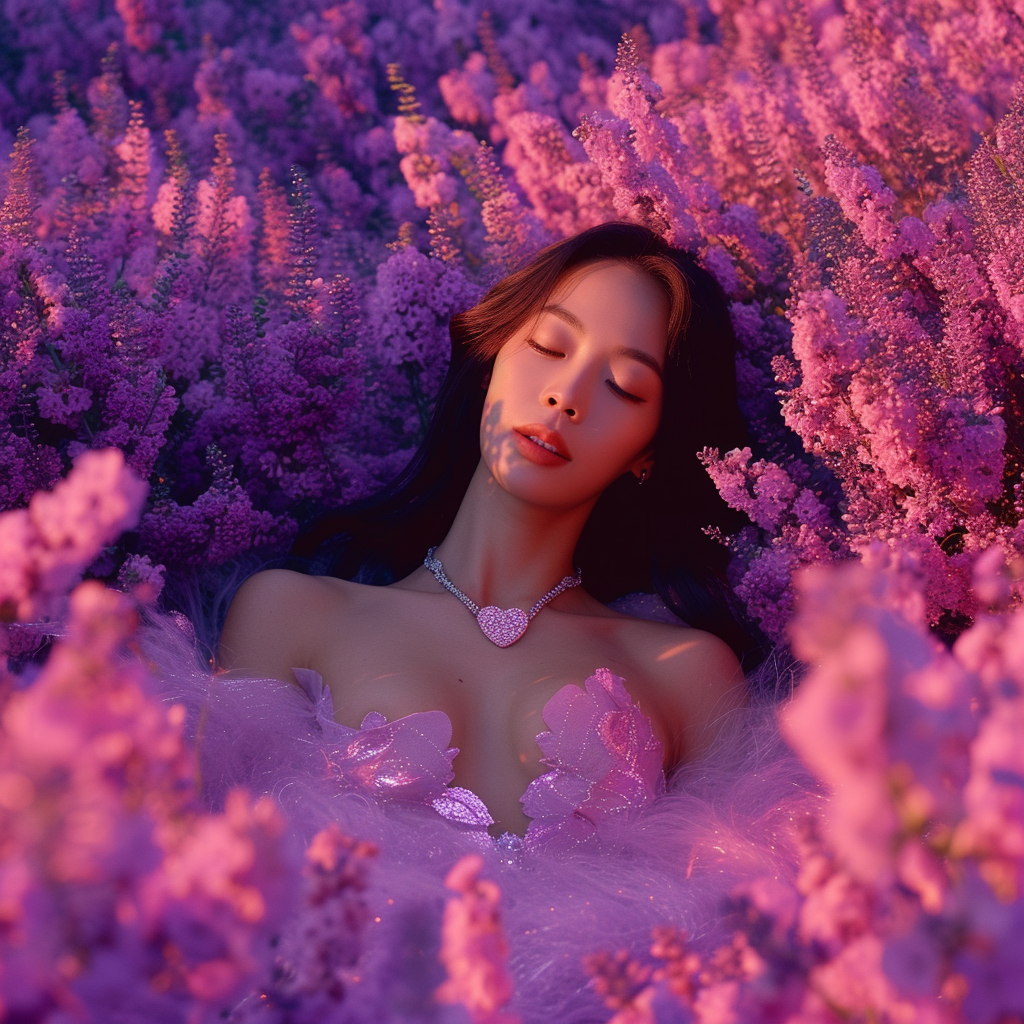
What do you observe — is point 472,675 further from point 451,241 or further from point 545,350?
point 451,241

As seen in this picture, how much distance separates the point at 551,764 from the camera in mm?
2383

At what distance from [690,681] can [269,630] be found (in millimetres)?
1139

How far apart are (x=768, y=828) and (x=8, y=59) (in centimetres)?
518

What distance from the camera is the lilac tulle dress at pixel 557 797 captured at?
77.4 inches

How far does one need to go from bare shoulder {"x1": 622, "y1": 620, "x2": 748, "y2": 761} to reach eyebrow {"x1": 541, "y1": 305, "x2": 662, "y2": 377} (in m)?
0.77

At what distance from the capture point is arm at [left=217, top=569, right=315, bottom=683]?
2.54m

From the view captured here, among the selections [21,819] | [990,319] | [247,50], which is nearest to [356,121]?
[247,50]

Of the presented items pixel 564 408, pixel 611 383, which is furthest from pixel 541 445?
pixel 611 383

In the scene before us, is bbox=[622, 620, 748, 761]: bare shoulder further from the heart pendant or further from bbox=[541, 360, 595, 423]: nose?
bbox=[541, 360, 595, 423]: nose

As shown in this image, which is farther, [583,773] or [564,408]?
[564,408]

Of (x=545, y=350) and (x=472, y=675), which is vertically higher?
(x=545, y=350)

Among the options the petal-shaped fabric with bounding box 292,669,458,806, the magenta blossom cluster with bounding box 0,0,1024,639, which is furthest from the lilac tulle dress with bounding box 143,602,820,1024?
the magenta blossom cluster with bounding box 0,0,1024,639

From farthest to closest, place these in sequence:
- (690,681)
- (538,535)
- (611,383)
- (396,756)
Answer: (538,535) < (690,681) < (611,383) < (396,756)

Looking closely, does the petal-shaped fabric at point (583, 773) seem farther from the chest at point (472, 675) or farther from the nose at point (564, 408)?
the nose at point (564, 408)
